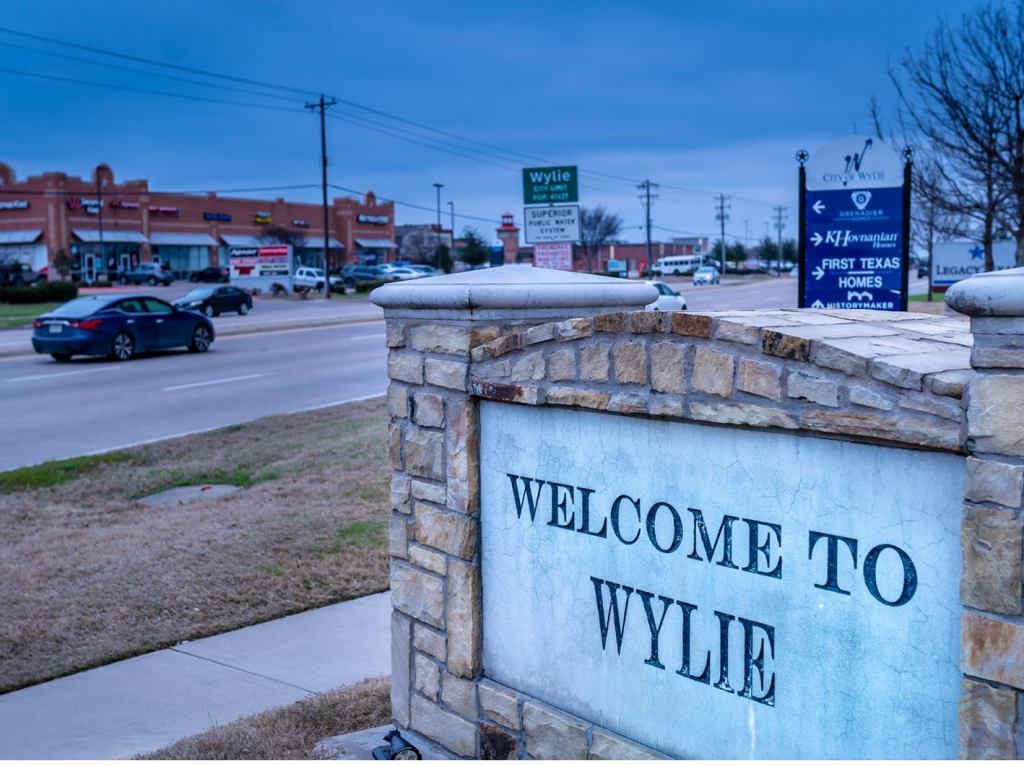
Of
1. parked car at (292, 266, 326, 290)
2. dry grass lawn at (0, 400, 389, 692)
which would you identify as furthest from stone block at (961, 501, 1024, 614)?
parked car at (292, 266, 326, 290)

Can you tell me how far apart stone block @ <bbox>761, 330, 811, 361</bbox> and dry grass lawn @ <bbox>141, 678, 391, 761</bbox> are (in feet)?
8.70

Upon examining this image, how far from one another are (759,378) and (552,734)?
62.7 inches

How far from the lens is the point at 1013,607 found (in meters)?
2.53

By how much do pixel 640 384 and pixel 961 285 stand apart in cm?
119

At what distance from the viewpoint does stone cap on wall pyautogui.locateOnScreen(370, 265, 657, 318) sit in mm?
4188

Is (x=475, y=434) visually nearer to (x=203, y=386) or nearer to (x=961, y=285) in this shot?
(x=961, y=285)

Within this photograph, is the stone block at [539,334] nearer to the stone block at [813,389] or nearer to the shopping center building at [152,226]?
the stone block at [813,389]

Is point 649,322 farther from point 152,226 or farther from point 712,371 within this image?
point 152,226

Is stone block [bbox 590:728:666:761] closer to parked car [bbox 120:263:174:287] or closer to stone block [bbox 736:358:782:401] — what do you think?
stone block [bbox 736:358:782:401]

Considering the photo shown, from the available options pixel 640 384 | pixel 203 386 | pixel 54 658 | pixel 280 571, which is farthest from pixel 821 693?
pixel 203 386

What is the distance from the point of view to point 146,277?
218ft

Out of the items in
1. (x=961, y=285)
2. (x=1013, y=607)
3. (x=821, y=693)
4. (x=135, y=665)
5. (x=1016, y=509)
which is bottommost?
(x=135, y=665)

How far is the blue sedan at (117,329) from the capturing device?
69.6ft

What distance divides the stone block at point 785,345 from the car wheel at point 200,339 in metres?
21.8
